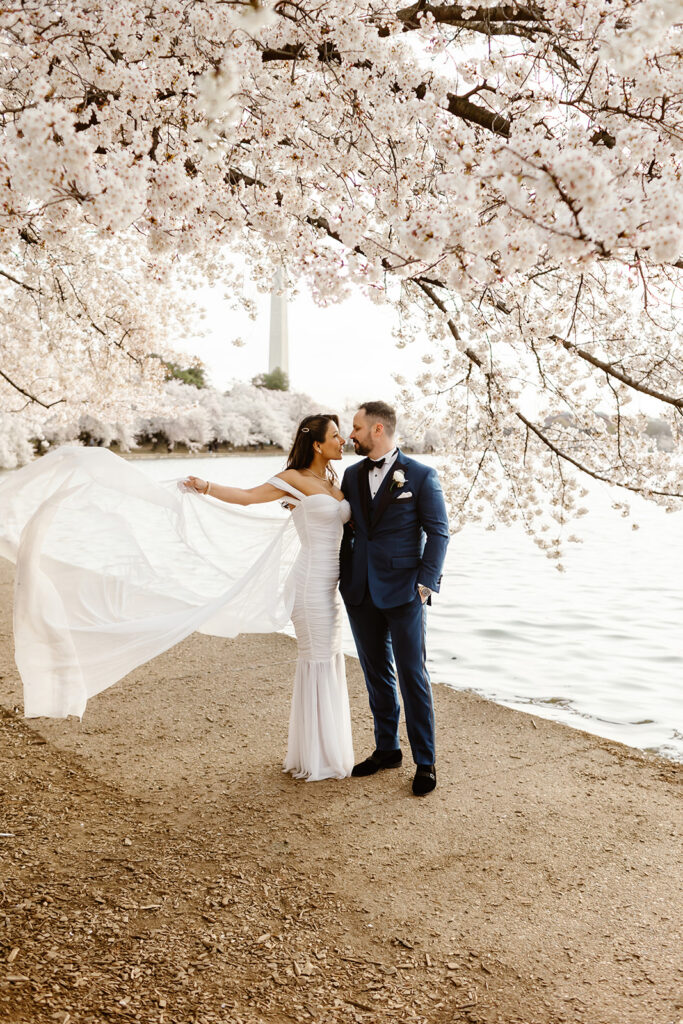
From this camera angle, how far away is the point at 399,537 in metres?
4.39

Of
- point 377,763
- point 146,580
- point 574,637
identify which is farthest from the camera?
point 574,637

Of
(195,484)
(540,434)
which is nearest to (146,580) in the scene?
(195,484)

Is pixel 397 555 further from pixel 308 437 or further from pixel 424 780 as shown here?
pixel 424 780

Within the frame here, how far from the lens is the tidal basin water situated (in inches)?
278

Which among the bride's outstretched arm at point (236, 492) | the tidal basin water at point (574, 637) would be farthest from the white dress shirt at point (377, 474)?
the tidal basin water at point (574, 637)

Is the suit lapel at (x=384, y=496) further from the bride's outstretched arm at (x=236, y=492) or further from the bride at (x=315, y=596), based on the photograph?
the bride's outstretched arm at (x=236, y=492)

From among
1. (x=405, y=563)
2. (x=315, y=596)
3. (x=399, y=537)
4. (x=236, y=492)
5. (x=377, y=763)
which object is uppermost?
(x=236, y=492)

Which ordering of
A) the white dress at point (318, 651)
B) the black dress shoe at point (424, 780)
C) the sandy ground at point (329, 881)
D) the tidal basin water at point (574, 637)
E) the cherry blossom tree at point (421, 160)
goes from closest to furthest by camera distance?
the cherry blossom tree at point (421, 160)
the sandy ground at point (329, 881)
the black dress shoe at point (424, 780)
the white dress at point (318, 651)
the tidal basin water at point (574, 637)

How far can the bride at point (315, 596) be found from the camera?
174 inches

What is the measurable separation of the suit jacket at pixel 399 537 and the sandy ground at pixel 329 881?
1111 millimetres

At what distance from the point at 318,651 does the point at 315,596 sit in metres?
0.30

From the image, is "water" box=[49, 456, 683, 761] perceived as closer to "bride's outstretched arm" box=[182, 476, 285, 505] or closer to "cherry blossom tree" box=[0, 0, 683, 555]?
"cherry blossom tree" box=[0, 0, 683, 555]

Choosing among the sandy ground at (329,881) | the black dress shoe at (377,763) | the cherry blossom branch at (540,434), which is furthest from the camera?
the cherry blossom branch at (540,434)

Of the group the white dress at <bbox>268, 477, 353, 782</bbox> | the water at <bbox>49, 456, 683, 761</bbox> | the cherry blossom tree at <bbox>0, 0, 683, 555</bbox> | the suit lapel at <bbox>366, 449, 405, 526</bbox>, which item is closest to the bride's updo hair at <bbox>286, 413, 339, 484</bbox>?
the white dress at <bbox>268, 477, 353, 782</bbox>
